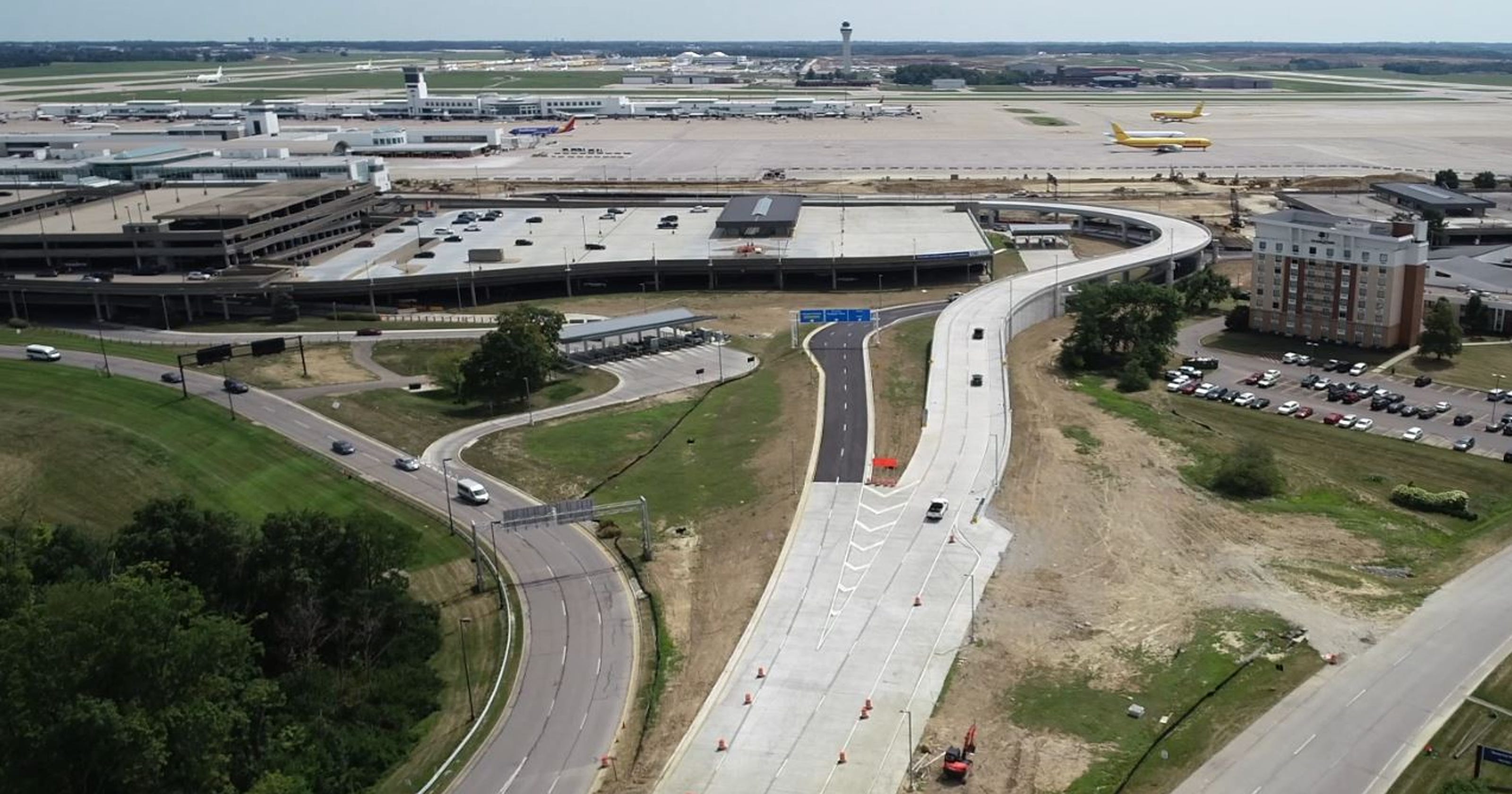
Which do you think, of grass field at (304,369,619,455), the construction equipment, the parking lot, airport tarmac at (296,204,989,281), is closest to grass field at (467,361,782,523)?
grass field at (304,369,619,455)

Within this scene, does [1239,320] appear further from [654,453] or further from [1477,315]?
[654,453]

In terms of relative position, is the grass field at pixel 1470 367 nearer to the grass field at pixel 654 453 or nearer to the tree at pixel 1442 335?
the tree at pixel 1442 335

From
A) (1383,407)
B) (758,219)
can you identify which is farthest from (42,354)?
(1383,407)

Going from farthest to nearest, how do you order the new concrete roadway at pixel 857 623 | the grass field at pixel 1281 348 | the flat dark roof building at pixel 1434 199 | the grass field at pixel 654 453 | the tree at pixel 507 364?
the flat dark roof building at pixel 1434 199, the grass field at pixel 1281 348, the tree at pixel 507 364, the grass field at pixel 654 453, the new concrete roadway at pixel 857 623

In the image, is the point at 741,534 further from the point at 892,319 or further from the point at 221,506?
the point at 892,319

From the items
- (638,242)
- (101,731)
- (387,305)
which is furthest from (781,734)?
(638,242)

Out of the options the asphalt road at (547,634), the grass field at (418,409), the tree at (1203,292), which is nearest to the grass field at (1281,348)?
the tree at (1203,292)

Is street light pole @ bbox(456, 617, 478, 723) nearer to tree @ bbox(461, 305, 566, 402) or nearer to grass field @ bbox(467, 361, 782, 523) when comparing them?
grass field @ bbox(467, 361, 782, 523)
